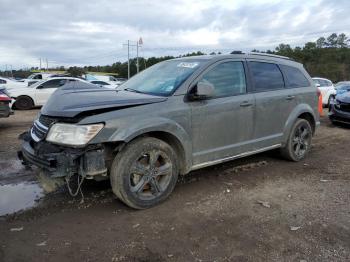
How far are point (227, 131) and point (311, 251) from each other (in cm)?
198

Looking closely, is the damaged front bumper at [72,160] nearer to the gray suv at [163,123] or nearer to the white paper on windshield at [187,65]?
the gray suv at [163,123]

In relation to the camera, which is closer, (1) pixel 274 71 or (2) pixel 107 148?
(2) pixel 107 148

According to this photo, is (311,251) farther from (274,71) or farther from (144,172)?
(274,71)

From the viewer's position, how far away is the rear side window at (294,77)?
5.87m

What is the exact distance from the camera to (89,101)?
3838 millimetres

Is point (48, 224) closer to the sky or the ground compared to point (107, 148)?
closer to the ground

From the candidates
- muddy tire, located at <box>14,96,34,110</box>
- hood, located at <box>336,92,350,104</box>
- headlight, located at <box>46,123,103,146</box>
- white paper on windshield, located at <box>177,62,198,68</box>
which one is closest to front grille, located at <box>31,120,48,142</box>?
headlight, located at <box>46,123,103,146</box>

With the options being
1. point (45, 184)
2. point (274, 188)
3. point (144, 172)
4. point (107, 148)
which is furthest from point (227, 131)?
point (45, 184)

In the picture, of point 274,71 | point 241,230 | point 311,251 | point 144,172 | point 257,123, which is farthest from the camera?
point 274,71

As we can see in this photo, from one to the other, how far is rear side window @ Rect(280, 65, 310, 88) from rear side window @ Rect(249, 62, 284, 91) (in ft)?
0.58

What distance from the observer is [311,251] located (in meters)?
3.20

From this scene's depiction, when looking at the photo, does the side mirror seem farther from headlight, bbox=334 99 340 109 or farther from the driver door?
headlight, bbox=334 99 340 109

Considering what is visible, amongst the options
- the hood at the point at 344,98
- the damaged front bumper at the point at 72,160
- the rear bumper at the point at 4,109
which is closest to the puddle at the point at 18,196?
the damaged front bumper at the point at 72,160

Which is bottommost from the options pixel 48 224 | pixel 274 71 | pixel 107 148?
pixel 48 224
